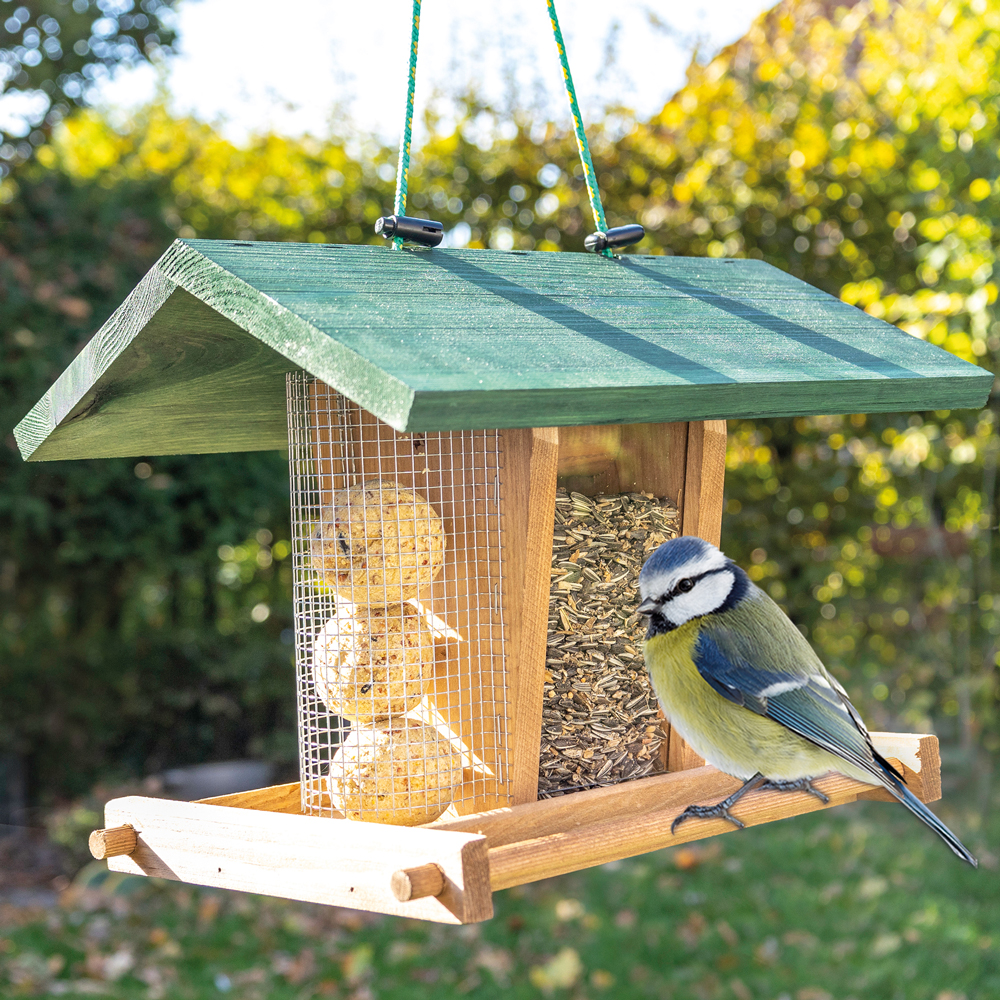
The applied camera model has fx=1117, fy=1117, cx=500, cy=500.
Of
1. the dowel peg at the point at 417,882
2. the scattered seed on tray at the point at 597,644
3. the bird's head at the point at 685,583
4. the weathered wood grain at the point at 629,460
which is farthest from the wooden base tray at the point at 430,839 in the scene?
the weathered wood grain at the point at 629,460

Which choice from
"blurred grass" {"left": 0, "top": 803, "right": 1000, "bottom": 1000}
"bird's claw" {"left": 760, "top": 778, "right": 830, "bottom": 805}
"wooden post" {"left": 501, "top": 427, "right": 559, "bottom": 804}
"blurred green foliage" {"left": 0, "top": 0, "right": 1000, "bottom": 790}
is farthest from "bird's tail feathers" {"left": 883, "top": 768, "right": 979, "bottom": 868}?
"blurred green foliage" {"left": 0, "top": 0, "right": 1000, "bottom": 790}

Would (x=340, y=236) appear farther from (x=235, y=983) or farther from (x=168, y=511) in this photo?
(x=235, y=983)

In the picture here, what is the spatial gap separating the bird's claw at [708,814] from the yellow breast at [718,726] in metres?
0.08

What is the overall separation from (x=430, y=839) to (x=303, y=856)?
23 centimetres

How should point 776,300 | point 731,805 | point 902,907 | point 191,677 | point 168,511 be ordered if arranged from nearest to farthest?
point 731,805 < point 776,300 < point 902,907 < point 168,511 < point 191,677

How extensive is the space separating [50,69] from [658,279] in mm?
4487

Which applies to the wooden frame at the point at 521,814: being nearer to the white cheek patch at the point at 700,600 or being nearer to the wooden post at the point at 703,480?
the wooden post at the point at 703,480

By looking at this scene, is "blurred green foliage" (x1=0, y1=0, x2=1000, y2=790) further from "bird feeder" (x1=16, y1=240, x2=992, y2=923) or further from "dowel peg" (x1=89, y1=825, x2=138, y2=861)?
"dowel peg" (x1=89, y1=825, x2=138, y2=861)

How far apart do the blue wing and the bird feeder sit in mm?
186

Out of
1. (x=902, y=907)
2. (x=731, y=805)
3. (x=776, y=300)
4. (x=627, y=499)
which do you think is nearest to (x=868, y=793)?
(x=731, y=805)

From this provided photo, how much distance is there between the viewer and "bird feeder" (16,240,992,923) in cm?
153

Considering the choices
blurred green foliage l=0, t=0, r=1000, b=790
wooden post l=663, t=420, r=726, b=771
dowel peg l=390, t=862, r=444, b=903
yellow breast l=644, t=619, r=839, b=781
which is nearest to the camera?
dowel peg l=390, t=862, r=444, b=903

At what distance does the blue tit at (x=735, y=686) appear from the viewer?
5.87 ft

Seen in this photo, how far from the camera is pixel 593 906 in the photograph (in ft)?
15.0
